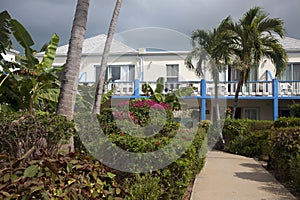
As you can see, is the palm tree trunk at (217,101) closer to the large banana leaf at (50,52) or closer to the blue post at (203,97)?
the blue post at (203,97)


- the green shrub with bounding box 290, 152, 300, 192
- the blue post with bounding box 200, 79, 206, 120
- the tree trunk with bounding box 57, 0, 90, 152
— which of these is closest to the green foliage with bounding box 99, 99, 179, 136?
the tree trunk with bounding box 57, 0, 90, 152

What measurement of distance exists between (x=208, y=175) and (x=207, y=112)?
530 inches

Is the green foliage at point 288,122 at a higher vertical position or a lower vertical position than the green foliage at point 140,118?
lower

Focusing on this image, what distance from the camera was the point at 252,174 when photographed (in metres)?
9.89

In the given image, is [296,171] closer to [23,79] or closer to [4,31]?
[23,79]

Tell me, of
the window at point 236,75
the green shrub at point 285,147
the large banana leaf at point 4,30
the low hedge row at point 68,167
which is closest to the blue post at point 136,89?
the window at point 236,75

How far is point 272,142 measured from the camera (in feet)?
30.9

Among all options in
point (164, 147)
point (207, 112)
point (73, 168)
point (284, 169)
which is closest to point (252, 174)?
point (284, 169)

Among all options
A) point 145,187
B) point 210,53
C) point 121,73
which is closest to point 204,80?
point 210,53

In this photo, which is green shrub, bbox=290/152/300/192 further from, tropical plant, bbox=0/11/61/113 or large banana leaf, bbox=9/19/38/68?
large banana leaf, bbox=9/19/38/68

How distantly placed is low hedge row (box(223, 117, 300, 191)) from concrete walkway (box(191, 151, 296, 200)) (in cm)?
40

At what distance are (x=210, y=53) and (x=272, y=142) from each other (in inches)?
335

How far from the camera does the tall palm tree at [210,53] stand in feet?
54.7

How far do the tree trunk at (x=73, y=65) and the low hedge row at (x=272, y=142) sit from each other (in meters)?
4.82
